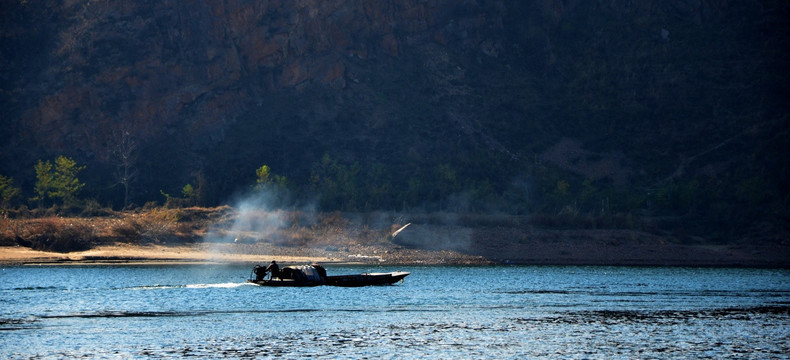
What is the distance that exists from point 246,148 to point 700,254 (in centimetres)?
5888

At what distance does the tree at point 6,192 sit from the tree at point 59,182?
2269 millimetres

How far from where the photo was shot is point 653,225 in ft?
328

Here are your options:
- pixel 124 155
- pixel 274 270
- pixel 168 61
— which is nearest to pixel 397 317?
pixel 274 270

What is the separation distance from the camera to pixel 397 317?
4997 centimetres

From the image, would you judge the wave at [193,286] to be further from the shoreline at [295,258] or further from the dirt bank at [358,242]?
the dirt bank at [358,242]

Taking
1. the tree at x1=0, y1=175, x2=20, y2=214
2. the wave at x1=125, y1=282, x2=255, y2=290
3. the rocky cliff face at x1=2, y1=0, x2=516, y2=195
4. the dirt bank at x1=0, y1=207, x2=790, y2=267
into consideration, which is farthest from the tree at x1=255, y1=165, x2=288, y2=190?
Result: the wave at x1=125, y1=282, x2=255, y2=290

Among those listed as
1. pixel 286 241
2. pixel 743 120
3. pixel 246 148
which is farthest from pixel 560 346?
pixel 743 120

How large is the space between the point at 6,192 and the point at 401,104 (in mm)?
52259

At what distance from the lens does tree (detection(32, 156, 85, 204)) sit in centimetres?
10619

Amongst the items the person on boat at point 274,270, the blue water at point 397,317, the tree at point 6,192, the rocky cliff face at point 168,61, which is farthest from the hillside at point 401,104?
the person on boat at point 274,270

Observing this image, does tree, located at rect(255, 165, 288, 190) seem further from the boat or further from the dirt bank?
the boat

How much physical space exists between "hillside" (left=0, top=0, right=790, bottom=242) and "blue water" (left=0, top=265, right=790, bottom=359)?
39810 mm

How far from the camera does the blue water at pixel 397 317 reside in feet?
128

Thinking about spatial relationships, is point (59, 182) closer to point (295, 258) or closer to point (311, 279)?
point (295, 258)
